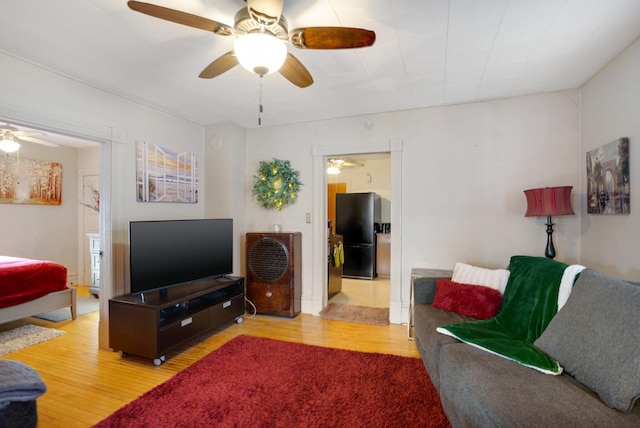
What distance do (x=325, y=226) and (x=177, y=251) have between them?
5.80 feet

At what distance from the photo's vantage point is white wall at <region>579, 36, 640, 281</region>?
2.15 metres

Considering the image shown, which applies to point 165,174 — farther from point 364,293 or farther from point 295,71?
point 364,293

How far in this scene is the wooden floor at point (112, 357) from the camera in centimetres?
212

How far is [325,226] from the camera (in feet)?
13.2

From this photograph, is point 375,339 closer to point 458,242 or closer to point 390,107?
point 458,242

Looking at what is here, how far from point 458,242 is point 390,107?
1667 millimetres

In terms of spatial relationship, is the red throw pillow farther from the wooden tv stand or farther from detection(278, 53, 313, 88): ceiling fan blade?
the wooden tv stand

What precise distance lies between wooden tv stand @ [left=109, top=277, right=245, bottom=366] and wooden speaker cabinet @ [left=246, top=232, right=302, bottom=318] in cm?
64

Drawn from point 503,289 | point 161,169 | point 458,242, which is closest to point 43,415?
point 161,169

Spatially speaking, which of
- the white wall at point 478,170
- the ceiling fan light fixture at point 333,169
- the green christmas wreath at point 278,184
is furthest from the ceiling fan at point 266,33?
the ceiling fan light fixture at point 333,169

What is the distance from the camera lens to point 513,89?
299 centimetres

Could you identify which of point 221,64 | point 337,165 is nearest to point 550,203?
point 221,64

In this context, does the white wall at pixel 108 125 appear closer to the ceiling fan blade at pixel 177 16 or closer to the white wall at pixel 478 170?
the ceiling fan blade at pixel 177 16

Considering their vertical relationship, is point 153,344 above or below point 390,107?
below
